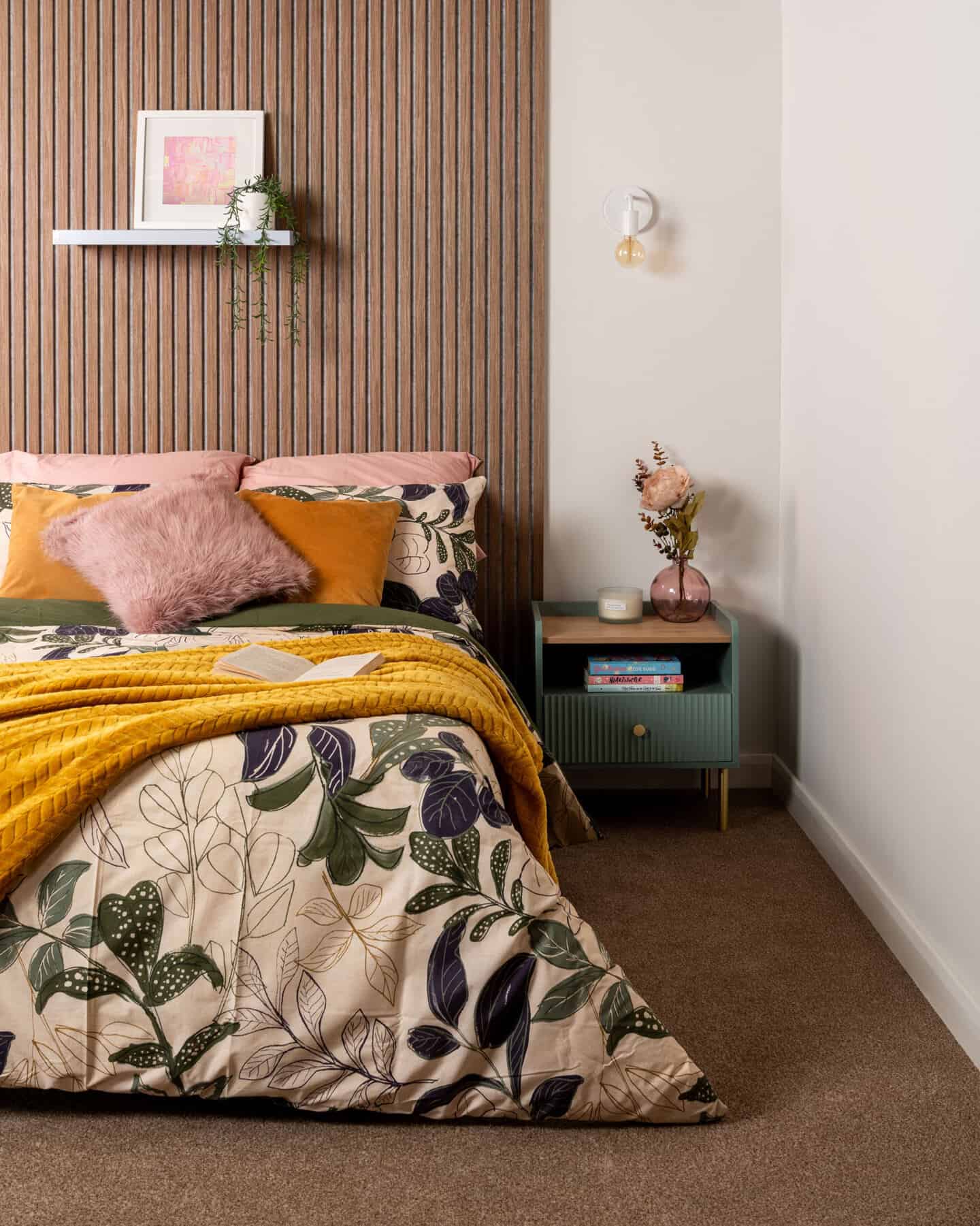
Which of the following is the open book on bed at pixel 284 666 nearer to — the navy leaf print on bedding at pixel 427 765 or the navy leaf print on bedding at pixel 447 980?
the navy leaf print on bedding at pixel 427 765

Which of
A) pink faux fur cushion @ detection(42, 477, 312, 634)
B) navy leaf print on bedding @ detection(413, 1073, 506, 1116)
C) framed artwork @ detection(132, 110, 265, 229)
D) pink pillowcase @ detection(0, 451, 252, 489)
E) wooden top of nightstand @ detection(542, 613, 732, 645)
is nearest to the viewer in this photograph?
navy leaf print on bedding @ detection(413, 1073, 506, 1116)

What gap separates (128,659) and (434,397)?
1.54 meters

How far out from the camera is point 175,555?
7.58 feet

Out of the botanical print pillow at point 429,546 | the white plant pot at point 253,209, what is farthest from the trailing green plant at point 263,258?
the botanical print pillow at point 429,546

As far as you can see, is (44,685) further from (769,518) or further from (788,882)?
(769,518)

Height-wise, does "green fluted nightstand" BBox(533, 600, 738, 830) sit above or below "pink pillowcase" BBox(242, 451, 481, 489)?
below

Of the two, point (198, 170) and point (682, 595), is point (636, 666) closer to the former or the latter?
point (682, 595)

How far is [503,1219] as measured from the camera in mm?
1269

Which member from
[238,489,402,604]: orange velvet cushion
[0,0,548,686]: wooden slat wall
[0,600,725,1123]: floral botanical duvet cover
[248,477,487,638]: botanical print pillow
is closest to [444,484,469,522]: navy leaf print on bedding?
[248,477,487,638]: botanical print pillow

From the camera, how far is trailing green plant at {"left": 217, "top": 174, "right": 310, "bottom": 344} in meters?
2.92

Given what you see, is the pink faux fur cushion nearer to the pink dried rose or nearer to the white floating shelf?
the white floating shelf

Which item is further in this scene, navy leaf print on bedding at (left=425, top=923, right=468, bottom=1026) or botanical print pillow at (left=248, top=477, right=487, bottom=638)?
botanical print pillow at (left=248, top=477, right=487, bottom=638)

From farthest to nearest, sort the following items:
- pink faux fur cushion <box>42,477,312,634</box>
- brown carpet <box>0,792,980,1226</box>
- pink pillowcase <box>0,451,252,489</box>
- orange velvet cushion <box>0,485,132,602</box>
A: pink pillowcase <box>0,451,252,489</box>, orange velvet cushion <box>0,485,132,602</box>, pink faux fur cushion <box>42,477,312,634</box>, brown carpet <box>0,792,980,1226</box>

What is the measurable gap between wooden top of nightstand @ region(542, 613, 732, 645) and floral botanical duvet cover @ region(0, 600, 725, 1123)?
132 centimetres
